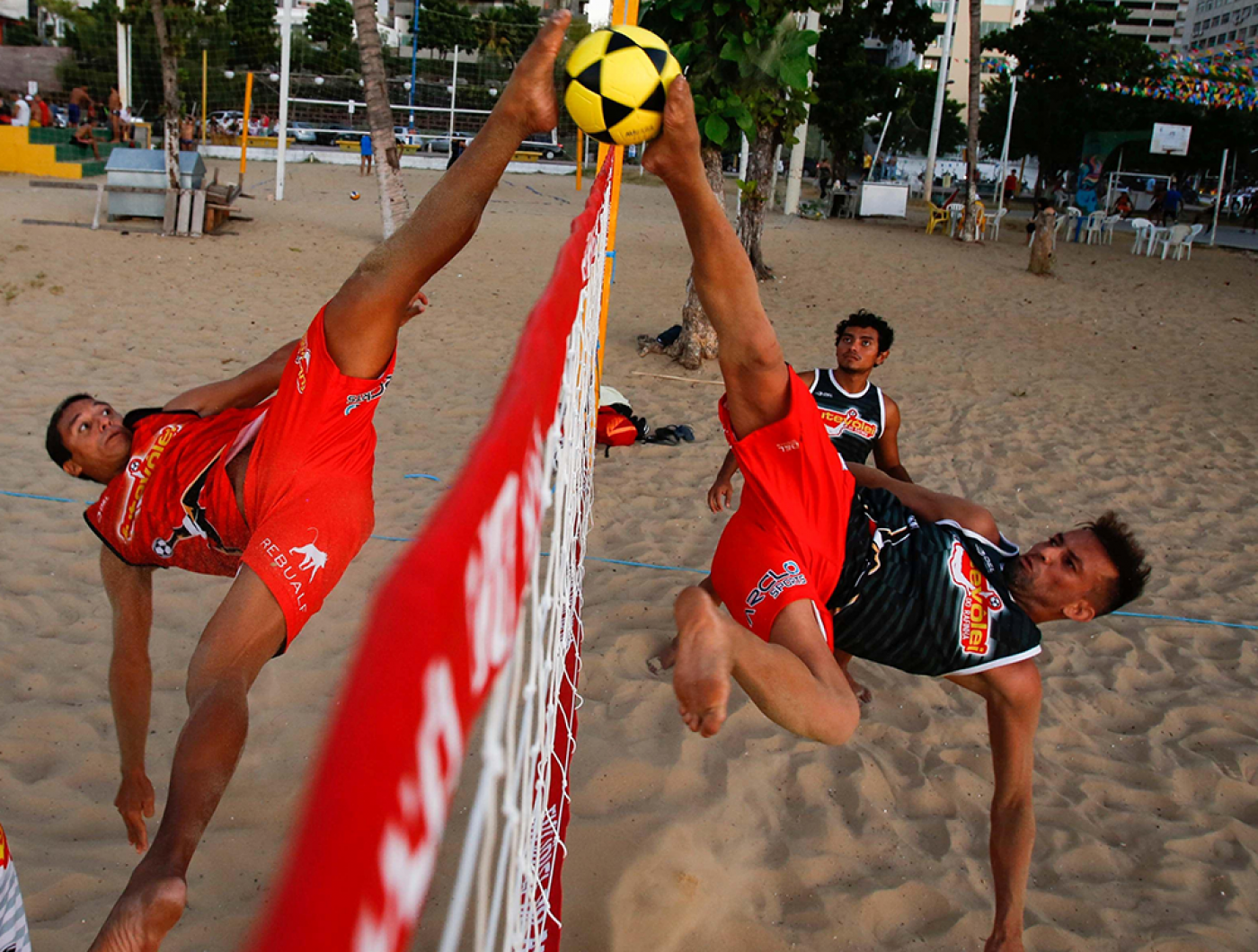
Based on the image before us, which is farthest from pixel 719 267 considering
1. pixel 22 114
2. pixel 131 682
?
pixel 22 114

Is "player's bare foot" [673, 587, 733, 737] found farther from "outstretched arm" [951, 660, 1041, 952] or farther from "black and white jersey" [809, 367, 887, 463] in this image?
"black and white jersey" [809, 367, 887, 463]

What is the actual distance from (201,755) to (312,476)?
Result: 762 mm

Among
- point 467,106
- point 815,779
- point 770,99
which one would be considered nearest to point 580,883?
point 815,779

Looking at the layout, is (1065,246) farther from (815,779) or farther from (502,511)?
(502,511)

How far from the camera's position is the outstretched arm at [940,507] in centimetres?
276

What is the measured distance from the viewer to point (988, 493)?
5543mm

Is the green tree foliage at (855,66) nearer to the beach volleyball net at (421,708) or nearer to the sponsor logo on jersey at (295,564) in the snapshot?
the sponsor logo on jersey at (295,564)

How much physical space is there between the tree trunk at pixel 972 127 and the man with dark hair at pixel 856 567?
1767cm

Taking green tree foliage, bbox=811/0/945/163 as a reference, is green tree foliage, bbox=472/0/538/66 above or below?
above

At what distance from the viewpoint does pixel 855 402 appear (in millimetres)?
3875

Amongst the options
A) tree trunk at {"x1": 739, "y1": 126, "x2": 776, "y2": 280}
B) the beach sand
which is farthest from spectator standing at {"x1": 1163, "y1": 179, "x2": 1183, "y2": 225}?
tree trunk at {"x1": 739, "y1": 126, "x2": 776, "y2": 280}

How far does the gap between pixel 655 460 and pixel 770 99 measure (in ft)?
9.72

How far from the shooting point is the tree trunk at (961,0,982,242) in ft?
60.6

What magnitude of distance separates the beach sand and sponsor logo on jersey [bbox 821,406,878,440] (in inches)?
39.8
